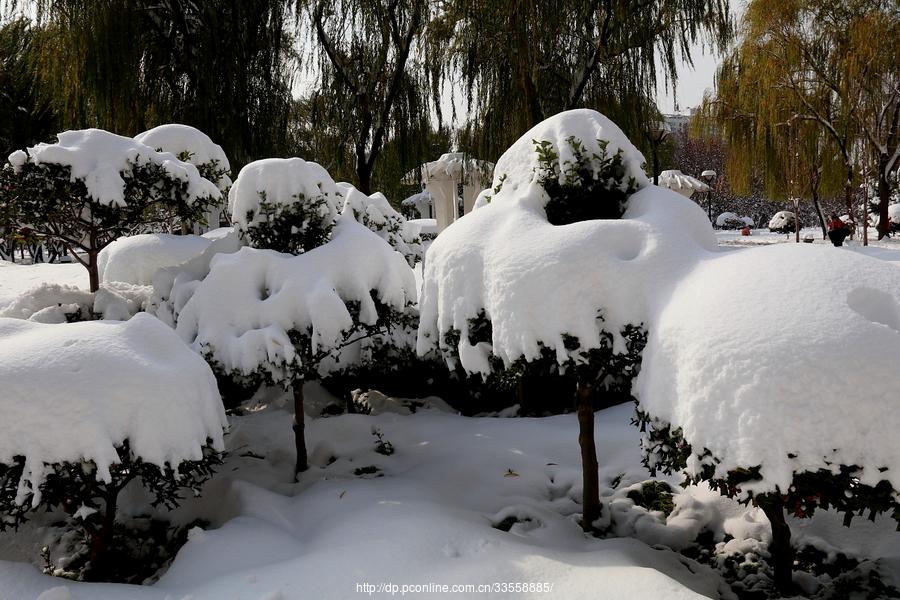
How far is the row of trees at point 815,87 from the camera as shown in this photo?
1418 cm

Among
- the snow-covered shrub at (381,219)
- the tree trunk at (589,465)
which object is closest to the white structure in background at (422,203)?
the snow-covered shrub at (381,219)

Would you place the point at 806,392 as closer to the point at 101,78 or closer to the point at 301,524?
the point at 301,524

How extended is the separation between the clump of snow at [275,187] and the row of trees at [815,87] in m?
13.6

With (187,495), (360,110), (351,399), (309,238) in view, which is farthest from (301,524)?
(360,110)

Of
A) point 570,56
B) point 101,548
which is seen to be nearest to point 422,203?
point 570,56

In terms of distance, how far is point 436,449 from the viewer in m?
5.15

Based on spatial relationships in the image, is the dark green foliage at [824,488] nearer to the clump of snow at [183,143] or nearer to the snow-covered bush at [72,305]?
the snow-covered bush at [72,305]

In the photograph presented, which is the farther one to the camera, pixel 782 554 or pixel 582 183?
pixel 582 183

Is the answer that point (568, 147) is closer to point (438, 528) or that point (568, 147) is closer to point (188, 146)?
point (438, 528)

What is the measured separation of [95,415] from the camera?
115 inches

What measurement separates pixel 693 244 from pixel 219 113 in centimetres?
834

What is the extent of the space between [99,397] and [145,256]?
386cm

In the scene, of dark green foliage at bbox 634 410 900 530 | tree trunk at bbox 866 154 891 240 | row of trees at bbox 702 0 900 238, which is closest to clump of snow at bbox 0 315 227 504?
dark green foliage at bbox 634 410 900 530

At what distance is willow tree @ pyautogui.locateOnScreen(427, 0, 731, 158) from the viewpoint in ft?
26.8
